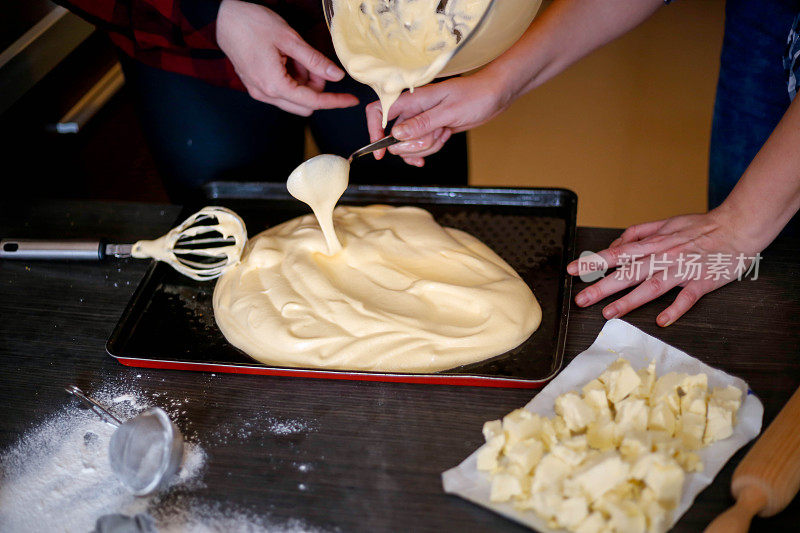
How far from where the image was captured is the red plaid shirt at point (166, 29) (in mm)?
1363

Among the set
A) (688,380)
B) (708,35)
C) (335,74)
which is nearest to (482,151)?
(708,35)

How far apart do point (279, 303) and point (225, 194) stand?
0.42 metres

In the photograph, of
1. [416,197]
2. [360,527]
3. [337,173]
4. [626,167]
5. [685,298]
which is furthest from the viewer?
[626,167]

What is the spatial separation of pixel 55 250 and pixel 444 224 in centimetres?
81

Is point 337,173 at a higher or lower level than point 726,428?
higher

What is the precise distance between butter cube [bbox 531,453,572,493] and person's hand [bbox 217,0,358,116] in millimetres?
807

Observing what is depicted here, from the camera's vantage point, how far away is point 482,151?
286 centimetres

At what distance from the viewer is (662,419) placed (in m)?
0.99

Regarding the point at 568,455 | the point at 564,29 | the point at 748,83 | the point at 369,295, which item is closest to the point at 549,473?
the point at 568,455

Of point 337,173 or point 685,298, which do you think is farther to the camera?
point 337,173

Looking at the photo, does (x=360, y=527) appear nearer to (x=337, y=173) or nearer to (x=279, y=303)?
(x=279, y=303)

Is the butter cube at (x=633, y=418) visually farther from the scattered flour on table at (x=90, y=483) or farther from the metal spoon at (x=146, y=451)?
the metal spoon at (x=146, y=451)

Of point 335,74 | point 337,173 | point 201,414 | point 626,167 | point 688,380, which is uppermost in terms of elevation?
point 335,74

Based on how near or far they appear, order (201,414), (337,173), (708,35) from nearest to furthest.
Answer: (201,414), (337,173), (708,35)
